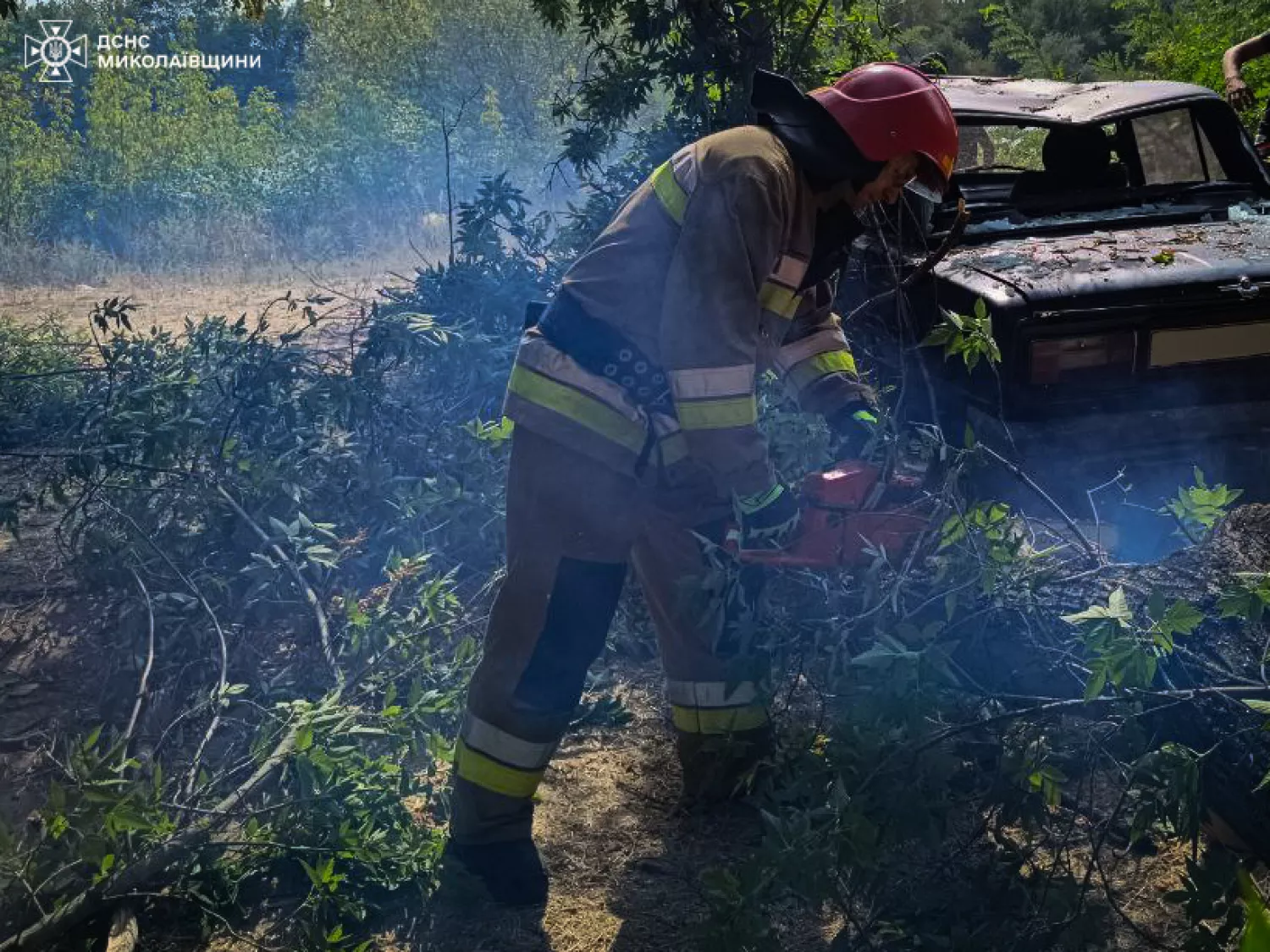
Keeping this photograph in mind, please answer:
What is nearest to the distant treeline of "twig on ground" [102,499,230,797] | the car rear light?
"twig on ground" [102,499,230,797]

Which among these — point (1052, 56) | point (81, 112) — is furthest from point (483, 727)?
point (81, 112)

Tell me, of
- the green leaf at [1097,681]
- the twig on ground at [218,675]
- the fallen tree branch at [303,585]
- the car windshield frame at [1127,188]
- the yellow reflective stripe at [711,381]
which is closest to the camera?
the green leaf at [1097,681]

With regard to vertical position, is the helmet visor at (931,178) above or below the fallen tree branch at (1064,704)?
above

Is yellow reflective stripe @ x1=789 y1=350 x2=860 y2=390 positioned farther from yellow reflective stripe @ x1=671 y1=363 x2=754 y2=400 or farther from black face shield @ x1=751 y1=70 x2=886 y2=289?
yellow reflective stripe @ x1=671 y1=363 x2=754 y2=400

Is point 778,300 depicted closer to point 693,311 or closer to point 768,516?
point 693,311

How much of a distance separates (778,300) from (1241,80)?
5.04 m

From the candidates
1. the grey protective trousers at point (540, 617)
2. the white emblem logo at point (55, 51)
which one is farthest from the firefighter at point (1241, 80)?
the white emblem logo at point (55, 51)

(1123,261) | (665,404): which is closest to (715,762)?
(665,404)

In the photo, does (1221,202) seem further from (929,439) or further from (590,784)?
(590,784)

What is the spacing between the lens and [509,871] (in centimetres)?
287

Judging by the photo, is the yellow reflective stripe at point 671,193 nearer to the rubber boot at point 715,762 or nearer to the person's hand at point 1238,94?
the rubber boot at point 715,762

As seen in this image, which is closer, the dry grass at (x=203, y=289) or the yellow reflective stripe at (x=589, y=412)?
the yellow reflective stripe at (x=589, y=412)

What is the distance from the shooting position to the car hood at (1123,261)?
3.87m

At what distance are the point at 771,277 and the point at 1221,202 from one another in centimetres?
310
